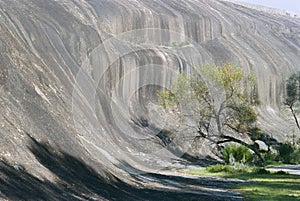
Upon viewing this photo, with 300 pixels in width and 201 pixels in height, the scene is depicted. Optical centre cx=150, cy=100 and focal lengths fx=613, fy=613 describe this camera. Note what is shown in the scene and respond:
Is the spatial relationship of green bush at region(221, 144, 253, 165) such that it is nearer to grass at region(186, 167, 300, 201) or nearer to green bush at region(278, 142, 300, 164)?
grass at region(186, 167, 300, 201)

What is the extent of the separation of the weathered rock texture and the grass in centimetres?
447

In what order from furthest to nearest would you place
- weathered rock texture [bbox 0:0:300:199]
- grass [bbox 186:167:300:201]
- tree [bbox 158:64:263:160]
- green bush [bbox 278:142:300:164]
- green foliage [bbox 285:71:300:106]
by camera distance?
green foliage [bbox 285:71:300:106], green bush [bbox 278:142:300:164], tree [bbox 158:64:263:160], grass [bbox 186:167:300:201], weathered rock texture [bbox 0:0:300:199]

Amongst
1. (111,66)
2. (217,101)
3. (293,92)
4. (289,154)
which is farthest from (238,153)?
(293,92)

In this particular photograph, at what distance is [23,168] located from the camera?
1583cm

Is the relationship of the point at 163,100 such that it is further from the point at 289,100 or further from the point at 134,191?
the point at 134,191

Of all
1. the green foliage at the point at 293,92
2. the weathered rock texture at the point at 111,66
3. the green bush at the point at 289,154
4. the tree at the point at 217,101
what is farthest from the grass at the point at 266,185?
the green foliage at the point at 293,92

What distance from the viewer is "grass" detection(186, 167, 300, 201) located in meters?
21.1

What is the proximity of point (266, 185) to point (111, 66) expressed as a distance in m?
21.5

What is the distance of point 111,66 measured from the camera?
4488cm

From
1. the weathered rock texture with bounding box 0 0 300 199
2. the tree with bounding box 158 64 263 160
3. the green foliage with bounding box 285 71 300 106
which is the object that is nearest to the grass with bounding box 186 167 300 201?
the tree with bounding box 158 64 263 160

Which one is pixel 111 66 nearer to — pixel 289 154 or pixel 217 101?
pixel 217 101

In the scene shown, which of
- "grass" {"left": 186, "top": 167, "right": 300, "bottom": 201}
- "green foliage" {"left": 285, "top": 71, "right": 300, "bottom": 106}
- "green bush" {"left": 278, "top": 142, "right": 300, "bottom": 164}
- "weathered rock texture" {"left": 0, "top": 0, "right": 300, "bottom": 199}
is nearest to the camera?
"weathered rock texture" {"left": 0, "top": 0, "right": 300, "bottom": 199}

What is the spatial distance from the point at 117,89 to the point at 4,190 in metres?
31.6

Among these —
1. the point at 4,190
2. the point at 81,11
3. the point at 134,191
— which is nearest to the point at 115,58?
the point at 81,11
